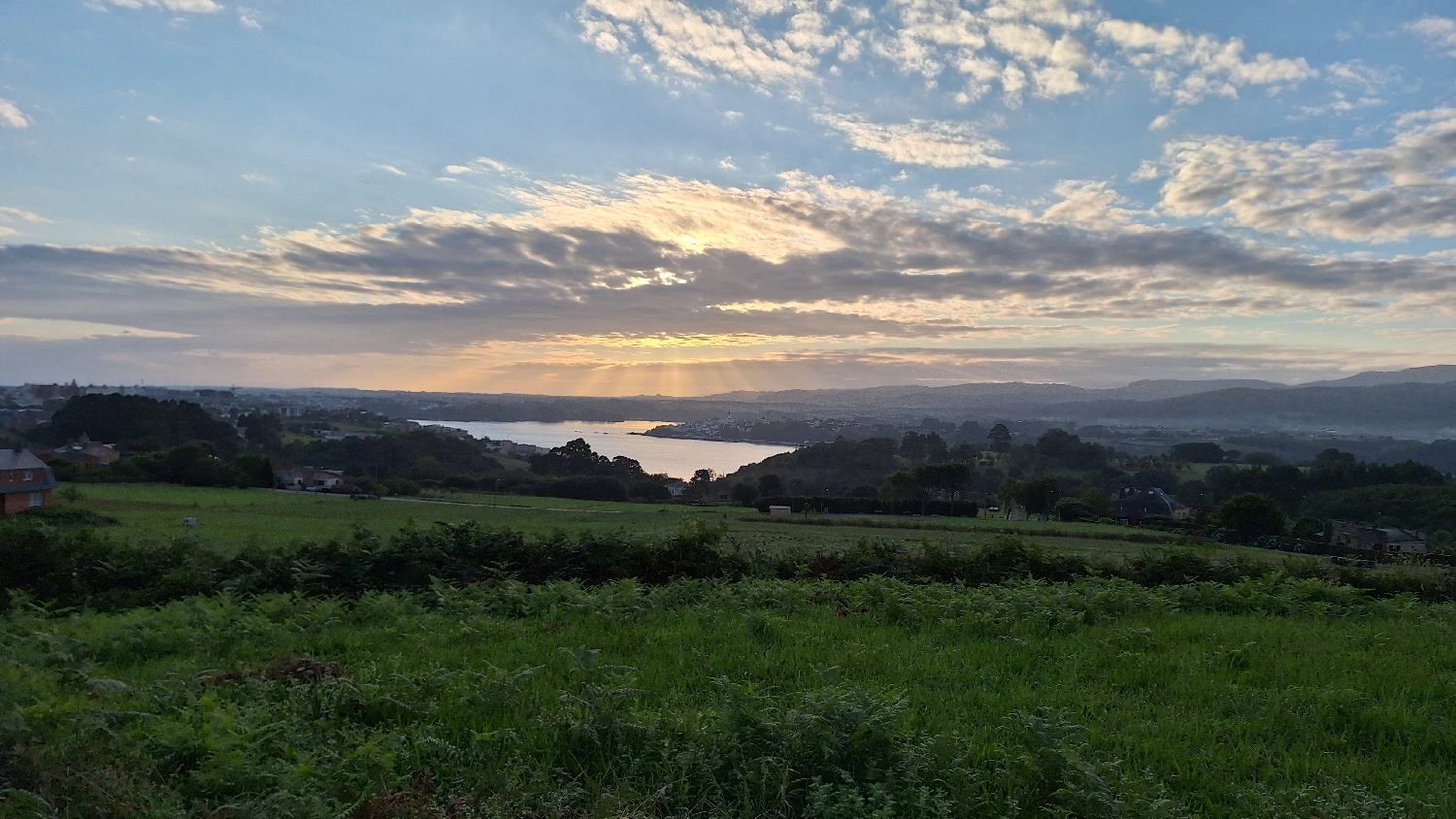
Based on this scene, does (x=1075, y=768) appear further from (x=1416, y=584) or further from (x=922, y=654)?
(x=1416, y=584)

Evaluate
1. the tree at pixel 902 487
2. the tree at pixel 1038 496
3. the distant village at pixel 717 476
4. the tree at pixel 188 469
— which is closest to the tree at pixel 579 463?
the distant village at pixel 717 476

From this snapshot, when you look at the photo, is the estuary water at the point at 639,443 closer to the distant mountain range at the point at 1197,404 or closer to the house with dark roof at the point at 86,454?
the distant mountain range at the point at 1197,404

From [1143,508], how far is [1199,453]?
21.0 m

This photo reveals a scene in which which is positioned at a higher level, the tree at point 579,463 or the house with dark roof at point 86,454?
the house with dark roof at point 86,454

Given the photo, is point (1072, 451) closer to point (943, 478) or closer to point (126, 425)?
point (943, 478)

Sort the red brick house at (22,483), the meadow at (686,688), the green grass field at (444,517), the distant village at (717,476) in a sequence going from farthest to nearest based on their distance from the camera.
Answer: the distant village at (717,476) → the green grass field at (444,517) → the red brick house at (22,483) → the meadow at (686,688)

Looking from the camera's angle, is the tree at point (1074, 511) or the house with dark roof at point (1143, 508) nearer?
the house with dark roof at point (1143, 508)

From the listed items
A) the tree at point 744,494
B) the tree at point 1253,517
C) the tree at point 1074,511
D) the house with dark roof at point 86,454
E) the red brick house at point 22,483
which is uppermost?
the red brick house at point 22,483

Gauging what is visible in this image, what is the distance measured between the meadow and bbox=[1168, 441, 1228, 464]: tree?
4250cm

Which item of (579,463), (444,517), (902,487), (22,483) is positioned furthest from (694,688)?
(579,463)

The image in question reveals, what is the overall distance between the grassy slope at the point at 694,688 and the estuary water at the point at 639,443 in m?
44.0

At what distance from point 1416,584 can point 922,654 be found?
916 centimetres

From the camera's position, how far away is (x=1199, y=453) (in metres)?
48.5

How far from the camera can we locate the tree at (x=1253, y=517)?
2455 cm
